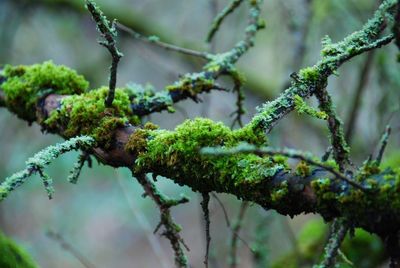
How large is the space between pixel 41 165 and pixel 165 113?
18.7ft

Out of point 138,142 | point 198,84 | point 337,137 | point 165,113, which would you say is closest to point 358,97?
point 198,84

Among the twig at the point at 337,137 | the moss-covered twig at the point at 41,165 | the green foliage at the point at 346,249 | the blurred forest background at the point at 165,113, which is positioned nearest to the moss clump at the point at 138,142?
→ the moss-covered twig at the point at 41,165

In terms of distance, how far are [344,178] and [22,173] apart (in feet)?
3.02

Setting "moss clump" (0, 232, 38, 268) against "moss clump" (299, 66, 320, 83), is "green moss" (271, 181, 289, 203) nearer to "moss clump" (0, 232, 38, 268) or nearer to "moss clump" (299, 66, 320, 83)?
"moss clump" (299, 66, 320, 83)

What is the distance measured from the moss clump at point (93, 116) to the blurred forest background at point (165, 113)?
Answer: 76 cm

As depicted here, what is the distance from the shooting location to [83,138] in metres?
1.84

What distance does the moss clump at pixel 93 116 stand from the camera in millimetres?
1919

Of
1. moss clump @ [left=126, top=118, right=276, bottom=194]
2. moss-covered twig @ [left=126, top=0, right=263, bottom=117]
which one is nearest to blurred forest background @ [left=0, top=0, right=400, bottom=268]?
moss-covered twig @ [left=126, top=0, right=263, bottom=117]

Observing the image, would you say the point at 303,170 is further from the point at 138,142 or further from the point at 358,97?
the point at 358,97

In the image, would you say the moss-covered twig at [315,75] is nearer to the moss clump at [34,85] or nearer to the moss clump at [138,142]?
the moss clump at [138,142]

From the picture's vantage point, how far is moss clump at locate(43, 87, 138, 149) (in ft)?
6.30

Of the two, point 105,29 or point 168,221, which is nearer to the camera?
point 105,29

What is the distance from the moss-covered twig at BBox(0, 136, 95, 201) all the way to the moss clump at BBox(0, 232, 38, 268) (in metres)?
0.68

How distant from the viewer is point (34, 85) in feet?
7.97
